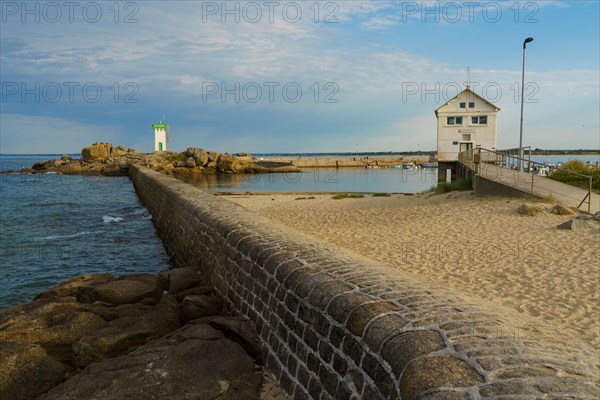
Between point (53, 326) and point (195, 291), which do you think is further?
point (195, 291)

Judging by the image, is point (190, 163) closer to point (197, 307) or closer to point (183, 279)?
point (183, 279)

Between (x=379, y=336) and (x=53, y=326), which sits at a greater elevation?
(x=379, y=336)

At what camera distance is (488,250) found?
35.6 feet

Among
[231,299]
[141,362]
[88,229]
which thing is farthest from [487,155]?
[141,362]

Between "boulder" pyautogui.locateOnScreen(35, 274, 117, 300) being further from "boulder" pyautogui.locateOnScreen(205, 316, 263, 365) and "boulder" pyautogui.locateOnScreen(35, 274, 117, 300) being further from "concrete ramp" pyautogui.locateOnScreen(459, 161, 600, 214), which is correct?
"concrete ramp" pyautogui.locateOnScreen(459, 161, 600, 214)

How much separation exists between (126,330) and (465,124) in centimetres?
3400

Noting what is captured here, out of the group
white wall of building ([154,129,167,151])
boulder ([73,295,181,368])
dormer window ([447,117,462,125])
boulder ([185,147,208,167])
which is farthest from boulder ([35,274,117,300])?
white wall of building ([154,129,167,151])

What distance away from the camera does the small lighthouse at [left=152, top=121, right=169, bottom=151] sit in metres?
82.2

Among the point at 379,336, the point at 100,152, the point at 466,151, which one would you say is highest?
the point at 100,152

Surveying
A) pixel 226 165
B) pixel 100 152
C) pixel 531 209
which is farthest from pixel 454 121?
pixel 100 152

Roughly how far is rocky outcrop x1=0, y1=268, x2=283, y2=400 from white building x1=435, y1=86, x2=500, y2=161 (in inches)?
1261

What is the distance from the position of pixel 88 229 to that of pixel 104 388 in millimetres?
15746

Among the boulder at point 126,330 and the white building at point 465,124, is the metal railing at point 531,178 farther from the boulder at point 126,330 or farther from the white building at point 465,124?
the boulder at point 126,330

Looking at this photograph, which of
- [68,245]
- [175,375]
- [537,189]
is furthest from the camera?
[537,189]
